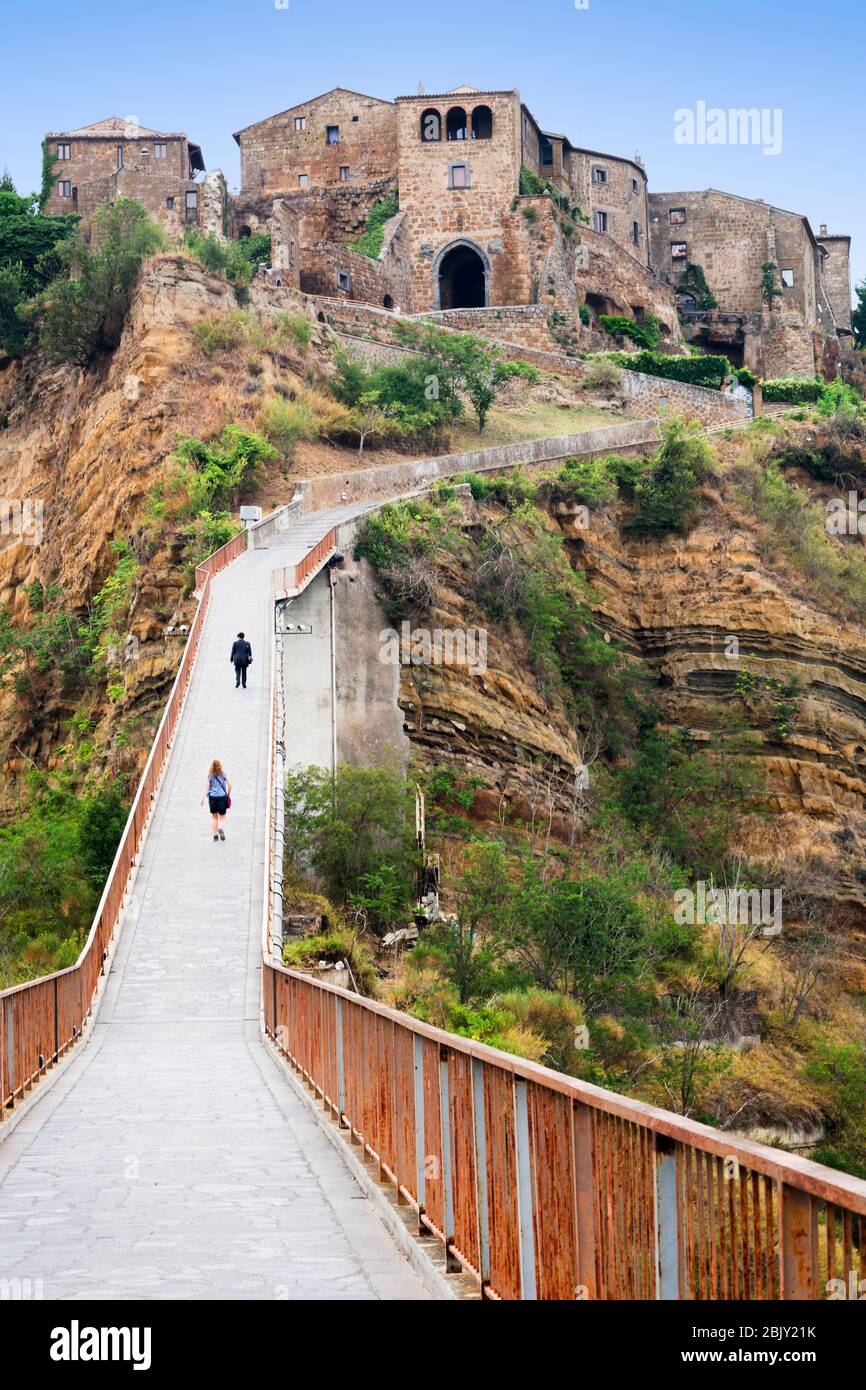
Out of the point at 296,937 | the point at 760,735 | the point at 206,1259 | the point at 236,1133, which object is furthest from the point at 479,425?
the point at 206,1259

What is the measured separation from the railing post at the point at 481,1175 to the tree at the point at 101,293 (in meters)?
43.1

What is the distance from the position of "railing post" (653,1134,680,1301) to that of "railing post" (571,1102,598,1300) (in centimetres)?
60

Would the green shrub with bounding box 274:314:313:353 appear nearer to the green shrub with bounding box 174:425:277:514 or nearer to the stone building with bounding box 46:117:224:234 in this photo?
the green shrub with bounding box 174:425:277:514

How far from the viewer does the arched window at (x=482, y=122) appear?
6450 centimetres

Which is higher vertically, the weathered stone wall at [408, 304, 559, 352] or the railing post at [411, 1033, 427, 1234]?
the weathered stone wall at [408, 304, 559, 352]

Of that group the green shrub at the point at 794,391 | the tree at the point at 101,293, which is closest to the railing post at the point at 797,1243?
the tree at the point at 101,293

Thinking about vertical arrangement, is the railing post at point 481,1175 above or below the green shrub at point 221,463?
below

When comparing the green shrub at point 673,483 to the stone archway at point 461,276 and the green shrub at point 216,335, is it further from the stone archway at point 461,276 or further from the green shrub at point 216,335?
the stone archway at point 461,276

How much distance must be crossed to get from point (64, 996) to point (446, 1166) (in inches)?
334

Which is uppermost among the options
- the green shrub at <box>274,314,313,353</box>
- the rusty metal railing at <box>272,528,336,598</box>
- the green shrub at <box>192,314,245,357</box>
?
the green shrub at <box>274,314,313,353</box>

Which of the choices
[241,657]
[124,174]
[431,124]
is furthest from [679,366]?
[241,657]

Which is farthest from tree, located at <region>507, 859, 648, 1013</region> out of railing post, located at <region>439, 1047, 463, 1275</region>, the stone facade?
the stone facade

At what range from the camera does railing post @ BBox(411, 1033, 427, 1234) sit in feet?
26.3
